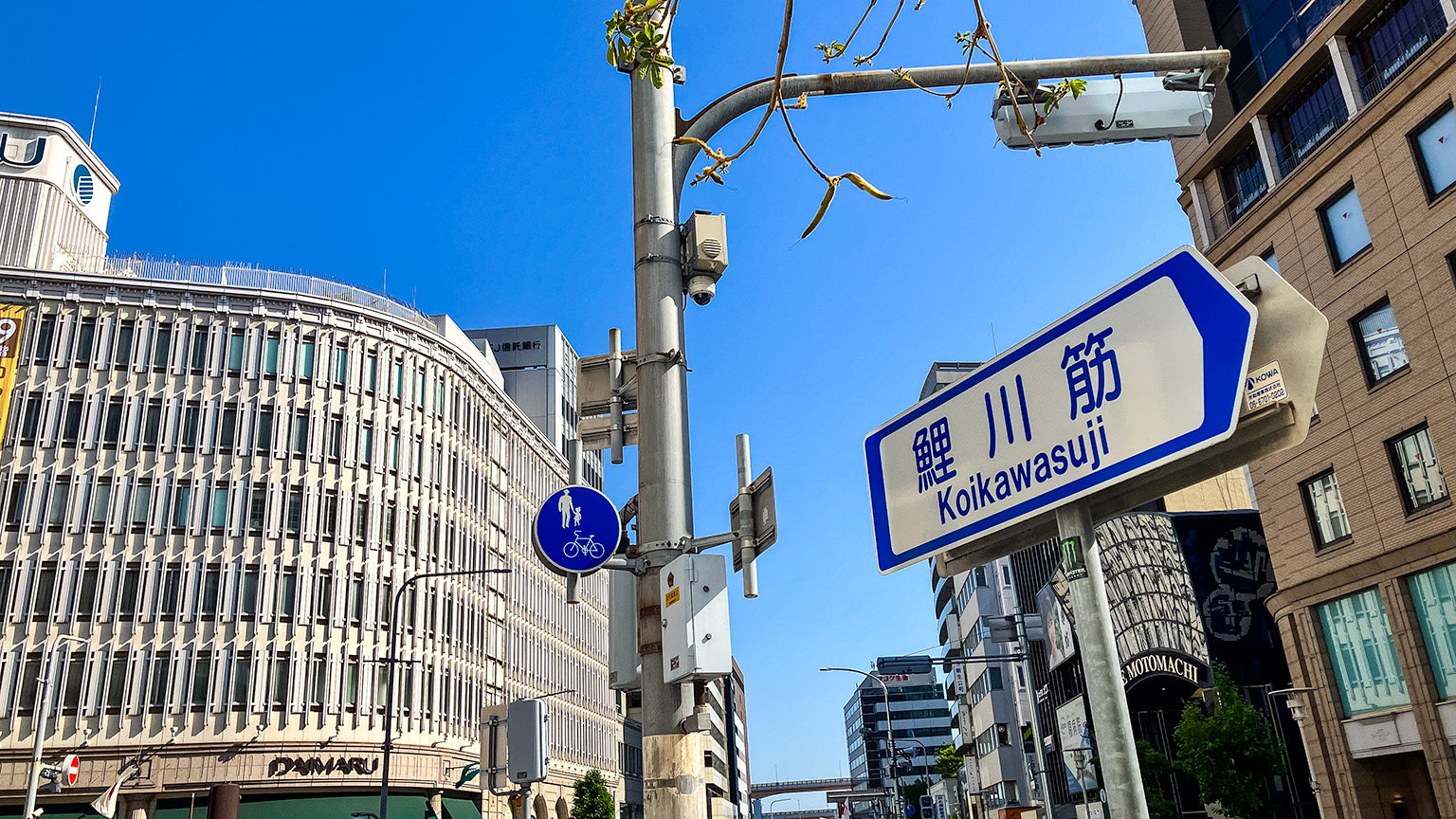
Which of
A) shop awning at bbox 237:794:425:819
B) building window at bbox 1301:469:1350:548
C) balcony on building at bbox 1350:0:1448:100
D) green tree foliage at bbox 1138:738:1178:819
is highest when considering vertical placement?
balcony on building at bbox 1350:0:1448:100

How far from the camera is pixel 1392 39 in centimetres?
2627

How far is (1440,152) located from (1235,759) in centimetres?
2052

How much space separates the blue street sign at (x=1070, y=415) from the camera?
2459 millimetres

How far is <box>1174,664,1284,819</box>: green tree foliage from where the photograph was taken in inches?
1329

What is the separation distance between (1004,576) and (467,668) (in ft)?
112

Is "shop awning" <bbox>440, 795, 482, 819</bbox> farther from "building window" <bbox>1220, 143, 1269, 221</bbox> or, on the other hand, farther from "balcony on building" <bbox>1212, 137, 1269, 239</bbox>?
"building window" <bbox>1220, 143, 1269, 221</bbox>

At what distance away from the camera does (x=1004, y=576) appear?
216 feet

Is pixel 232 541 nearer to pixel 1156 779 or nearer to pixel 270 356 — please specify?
pixel 270 356

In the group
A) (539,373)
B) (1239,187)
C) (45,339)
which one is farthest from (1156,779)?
(539,373)

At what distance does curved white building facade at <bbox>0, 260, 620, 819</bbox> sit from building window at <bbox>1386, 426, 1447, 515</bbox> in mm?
40729

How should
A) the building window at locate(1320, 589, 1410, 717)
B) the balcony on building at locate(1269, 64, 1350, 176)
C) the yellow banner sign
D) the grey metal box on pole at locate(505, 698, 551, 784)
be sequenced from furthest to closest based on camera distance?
the yellow banner sign
the balcony on building at locate(1269, 64, 1350, 176)
the building window at locate(1320, 589, 1410, 717)
the grey metal box on pole at locate(505, 698, 551, 784)

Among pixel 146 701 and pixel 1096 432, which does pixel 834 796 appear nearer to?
pixel 146 701

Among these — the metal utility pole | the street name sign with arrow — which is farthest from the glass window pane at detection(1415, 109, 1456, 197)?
the street name sign with arrow

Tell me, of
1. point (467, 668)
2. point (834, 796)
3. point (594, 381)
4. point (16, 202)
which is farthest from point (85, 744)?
point (834, 796)
